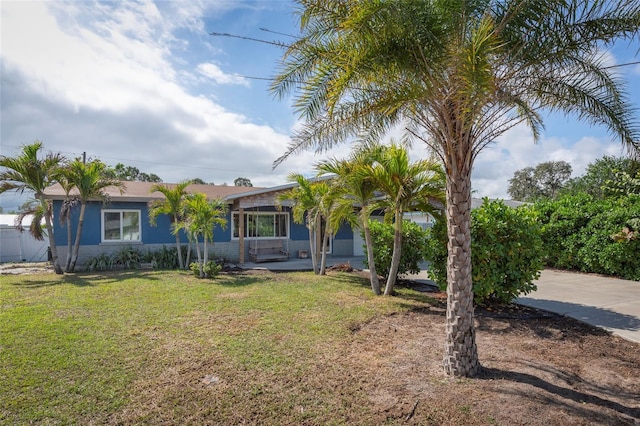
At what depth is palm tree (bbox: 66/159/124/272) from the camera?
11.5 m

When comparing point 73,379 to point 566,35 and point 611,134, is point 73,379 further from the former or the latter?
point 611,134

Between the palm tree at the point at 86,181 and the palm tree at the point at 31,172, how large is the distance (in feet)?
1.64

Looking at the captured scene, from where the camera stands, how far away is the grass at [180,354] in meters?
3.23

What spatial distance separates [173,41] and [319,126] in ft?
17.7

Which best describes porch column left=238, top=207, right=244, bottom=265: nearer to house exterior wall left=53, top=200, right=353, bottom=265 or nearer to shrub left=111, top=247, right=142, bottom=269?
house exterior wall left=53, top=200, right=353, bottom=265

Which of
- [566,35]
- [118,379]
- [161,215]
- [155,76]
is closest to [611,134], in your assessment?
[566,35]

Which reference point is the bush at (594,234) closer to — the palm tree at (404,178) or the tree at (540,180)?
the palm tree at (404,178)

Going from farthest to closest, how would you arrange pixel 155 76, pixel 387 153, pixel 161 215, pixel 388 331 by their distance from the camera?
pixel 161 215, pixel 155 76, pixel 387 153, pixel 388 331

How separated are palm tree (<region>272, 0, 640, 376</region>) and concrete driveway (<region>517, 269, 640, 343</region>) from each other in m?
3.58

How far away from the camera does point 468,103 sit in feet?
10.7

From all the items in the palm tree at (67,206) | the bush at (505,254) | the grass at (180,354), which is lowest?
the grass at (180,354)

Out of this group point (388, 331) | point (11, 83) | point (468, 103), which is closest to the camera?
point (468, 103)

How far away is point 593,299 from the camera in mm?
7953

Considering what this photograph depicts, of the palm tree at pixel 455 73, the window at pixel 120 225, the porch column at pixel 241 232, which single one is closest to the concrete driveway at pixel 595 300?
the palm tree at pixel 455 73
